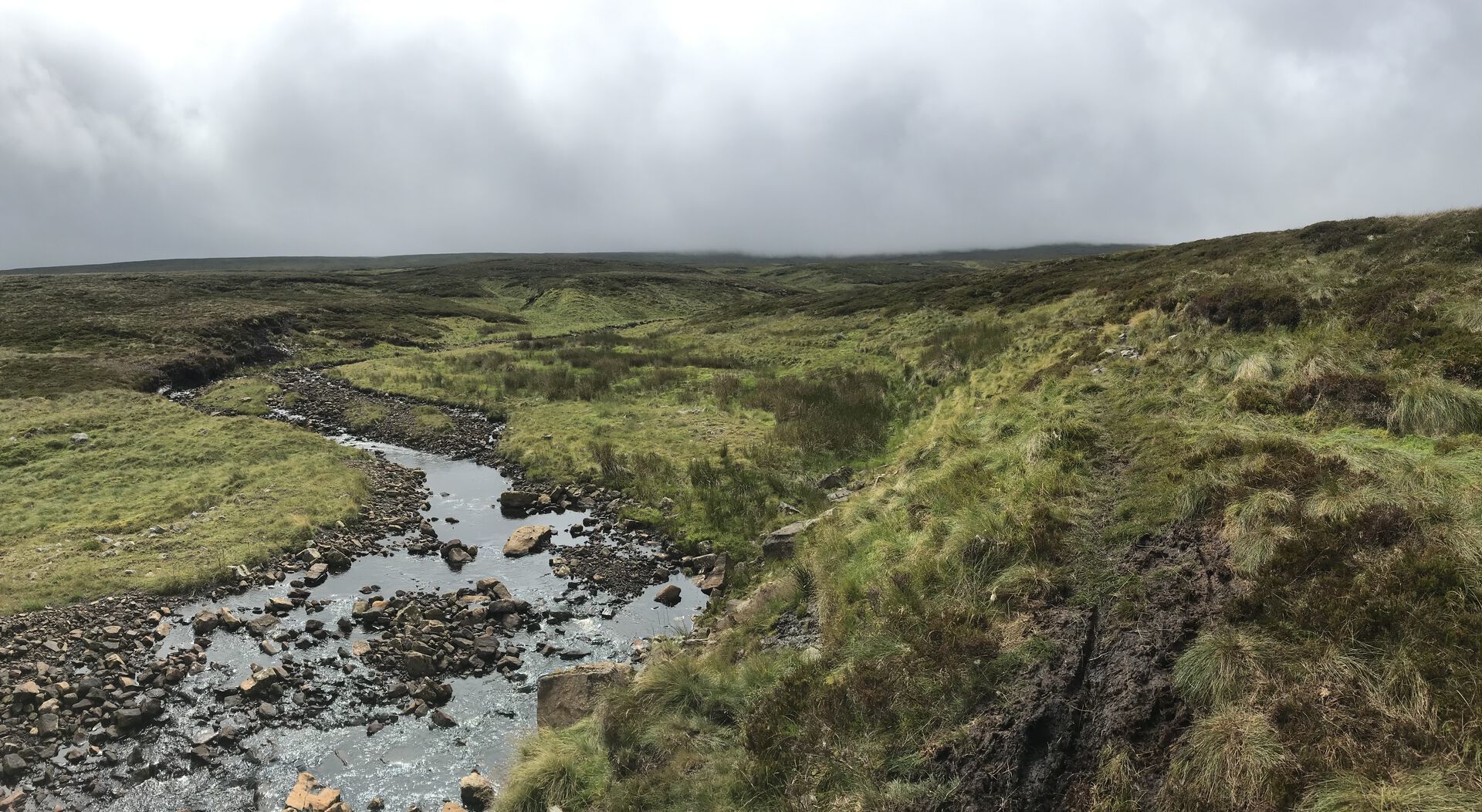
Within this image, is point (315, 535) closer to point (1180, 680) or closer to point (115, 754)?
point (115, 754)

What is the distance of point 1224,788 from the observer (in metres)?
4.87

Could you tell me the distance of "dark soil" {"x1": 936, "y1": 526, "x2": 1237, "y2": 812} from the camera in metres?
5.67

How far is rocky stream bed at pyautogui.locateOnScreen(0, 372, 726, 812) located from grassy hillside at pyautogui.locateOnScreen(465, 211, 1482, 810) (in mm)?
2587

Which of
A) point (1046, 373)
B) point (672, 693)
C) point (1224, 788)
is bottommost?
point (672, 693)

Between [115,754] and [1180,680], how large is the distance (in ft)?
47.3

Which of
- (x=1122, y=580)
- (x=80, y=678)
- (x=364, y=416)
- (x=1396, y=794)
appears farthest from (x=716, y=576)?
(x=364, y=416)

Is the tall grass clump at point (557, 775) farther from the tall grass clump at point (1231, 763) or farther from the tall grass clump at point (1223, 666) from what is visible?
the tall grass clump at point (1223, 666)

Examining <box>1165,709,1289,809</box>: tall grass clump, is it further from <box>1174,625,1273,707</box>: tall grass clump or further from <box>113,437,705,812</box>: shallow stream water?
<box>113,437,705,812</box>: shallow stream water

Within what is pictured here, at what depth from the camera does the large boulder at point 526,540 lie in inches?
692

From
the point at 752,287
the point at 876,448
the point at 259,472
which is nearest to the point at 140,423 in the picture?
the point at 259,472

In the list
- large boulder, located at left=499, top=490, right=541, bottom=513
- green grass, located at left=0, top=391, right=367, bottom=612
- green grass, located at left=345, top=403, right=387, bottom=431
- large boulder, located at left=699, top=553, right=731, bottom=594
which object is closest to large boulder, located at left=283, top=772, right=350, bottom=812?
large boulder, located at left=699, top=553, right=731, bottom=594

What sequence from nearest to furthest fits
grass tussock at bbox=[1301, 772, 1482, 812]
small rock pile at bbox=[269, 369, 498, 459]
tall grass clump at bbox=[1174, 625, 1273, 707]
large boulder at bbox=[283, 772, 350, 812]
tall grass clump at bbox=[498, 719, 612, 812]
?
1. grass tussock at bbox=[1301, 772, 1482, 812]
2. tall grass clump at bbox=[1174, 625, 1273, 707]
3. tall grass clump at bbox=[498, 719, 612, 812]
4. large boulder at bbox=[283, 772, 350, 812]
5. small rock pile at bbox=[269, 369, 498, 459]

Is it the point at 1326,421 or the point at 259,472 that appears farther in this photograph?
the point at 259,472

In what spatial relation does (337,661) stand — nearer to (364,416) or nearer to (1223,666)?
(1223,666)
